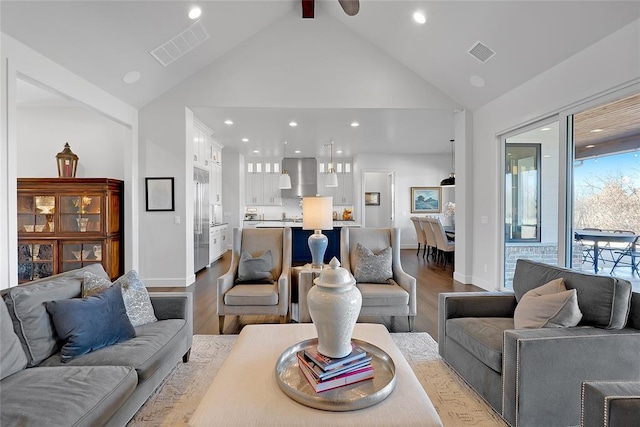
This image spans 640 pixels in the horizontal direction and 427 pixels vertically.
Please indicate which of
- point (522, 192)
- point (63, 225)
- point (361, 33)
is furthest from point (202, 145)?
point (522, 192)

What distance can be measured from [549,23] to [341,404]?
145 inches

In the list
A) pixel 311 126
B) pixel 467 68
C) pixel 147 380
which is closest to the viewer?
pixel 147 380

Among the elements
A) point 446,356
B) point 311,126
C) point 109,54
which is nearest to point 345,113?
point 311,126

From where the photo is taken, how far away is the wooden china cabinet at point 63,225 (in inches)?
184

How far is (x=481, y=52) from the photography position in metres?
3.87

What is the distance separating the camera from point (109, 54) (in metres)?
3.64

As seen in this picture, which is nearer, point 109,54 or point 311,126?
point 109,54

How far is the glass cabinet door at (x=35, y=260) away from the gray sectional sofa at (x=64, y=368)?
3.36m

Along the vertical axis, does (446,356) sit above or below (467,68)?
below

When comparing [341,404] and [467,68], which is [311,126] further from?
[341,404]

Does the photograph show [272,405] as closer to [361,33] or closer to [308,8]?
[308,8]

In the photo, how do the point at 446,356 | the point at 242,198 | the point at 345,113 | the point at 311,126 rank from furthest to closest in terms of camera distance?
the point at 242,198 < the point at 311,126 < the point at 345,113 < the point at 446,356

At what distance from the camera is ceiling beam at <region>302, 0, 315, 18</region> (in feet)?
14.2

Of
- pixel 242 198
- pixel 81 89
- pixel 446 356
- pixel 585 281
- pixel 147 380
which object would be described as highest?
pixel 81 89
